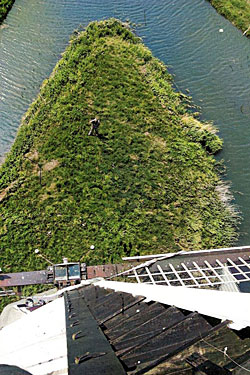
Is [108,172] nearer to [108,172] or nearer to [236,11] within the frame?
[108,172]

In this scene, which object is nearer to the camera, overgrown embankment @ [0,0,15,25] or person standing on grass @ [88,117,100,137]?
person standing on grass @ [88,117,100,137]

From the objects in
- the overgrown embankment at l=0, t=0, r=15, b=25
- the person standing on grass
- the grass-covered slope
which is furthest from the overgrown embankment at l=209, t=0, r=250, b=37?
the overgrown embankment at l=0, t=0, r=15, b=25

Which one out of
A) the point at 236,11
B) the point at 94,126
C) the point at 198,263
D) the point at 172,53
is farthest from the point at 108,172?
the point at 236,11

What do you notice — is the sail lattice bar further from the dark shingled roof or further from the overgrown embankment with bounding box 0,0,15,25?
the overgrown embankment with bounding box 0,0,15,25

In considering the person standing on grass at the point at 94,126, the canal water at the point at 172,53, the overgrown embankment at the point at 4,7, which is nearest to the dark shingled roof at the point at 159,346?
the person standing on grass at the point at 94,126

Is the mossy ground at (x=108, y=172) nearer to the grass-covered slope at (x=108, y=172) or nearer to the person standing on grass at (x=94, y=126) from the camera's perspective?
the grass-covered slope at (x=108, y=172)

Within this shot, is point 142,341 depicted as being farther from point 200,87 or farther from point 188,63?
point 188,63
